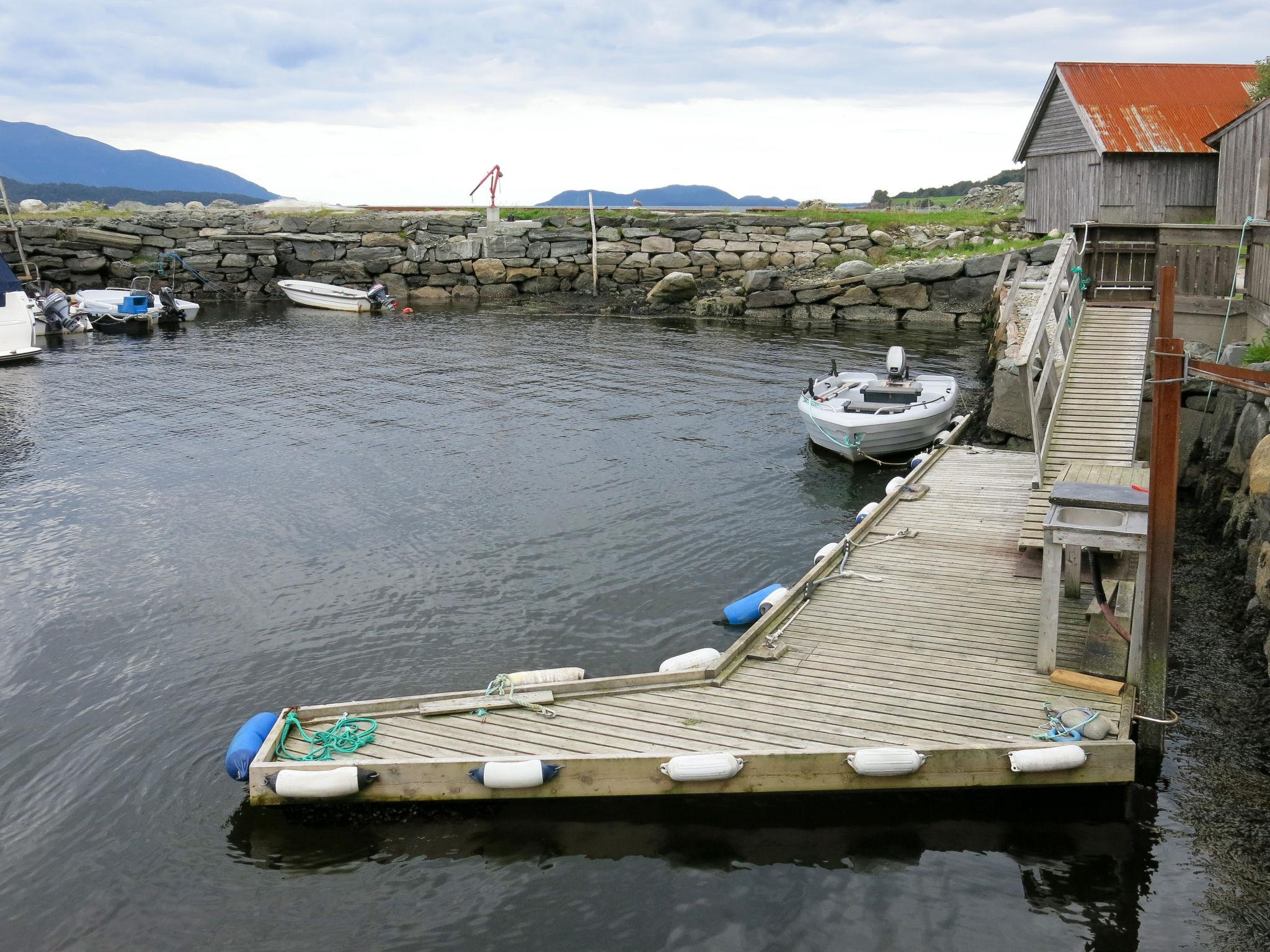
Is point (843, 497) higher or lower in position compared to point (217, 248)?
lower

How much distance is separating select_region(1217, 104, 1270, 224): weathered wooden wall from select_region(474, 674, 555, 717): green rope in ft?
63.2

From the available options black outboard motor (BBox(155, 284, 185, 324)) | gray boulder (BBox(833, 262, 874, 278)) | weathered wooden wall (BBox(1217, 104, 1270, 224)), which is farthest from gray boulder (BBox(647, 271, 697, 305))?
weathered wooden wall (BBox(1217, 104, 1270, 224))

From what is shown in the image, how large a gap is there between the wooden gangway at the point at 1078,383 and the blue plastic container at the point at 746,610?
3037 mm

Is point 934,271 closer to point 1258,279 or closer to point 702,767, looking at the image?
point 1258,279

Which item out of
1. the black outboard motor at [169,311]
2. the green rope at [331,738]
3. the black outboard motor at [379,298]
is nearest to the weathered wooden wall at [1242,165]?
the green rope at [331,738]

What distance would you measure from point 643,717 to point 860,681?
81.1 inches

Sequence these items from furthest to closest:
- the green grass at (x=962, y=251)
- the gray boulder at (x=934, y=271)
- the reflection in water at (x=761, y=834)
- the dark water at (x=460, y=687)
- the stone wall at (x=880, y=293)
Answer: the green grass at (x=962, y=251), the gray boulder at (x=934, y=271), the stone wall at (x=880, y=293), the reflection in water at (x=761, y=834), the dark water at (x=460, y=687)

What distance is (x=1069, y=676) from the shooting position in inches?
351

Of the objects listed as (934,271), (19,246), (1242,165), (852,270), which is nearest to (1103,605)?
(1242,165)

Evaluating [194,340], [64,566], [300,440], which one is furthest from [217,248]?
[64,566]

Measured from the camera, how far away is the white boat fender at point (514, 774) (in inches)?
322

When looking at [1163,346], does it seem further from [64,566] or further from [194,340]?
[194,340]

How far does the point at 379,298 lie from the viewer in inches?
1705

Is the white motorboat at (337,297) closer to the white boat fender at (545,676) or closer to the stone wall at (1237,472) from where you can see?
the stone wall at (1237,472)
